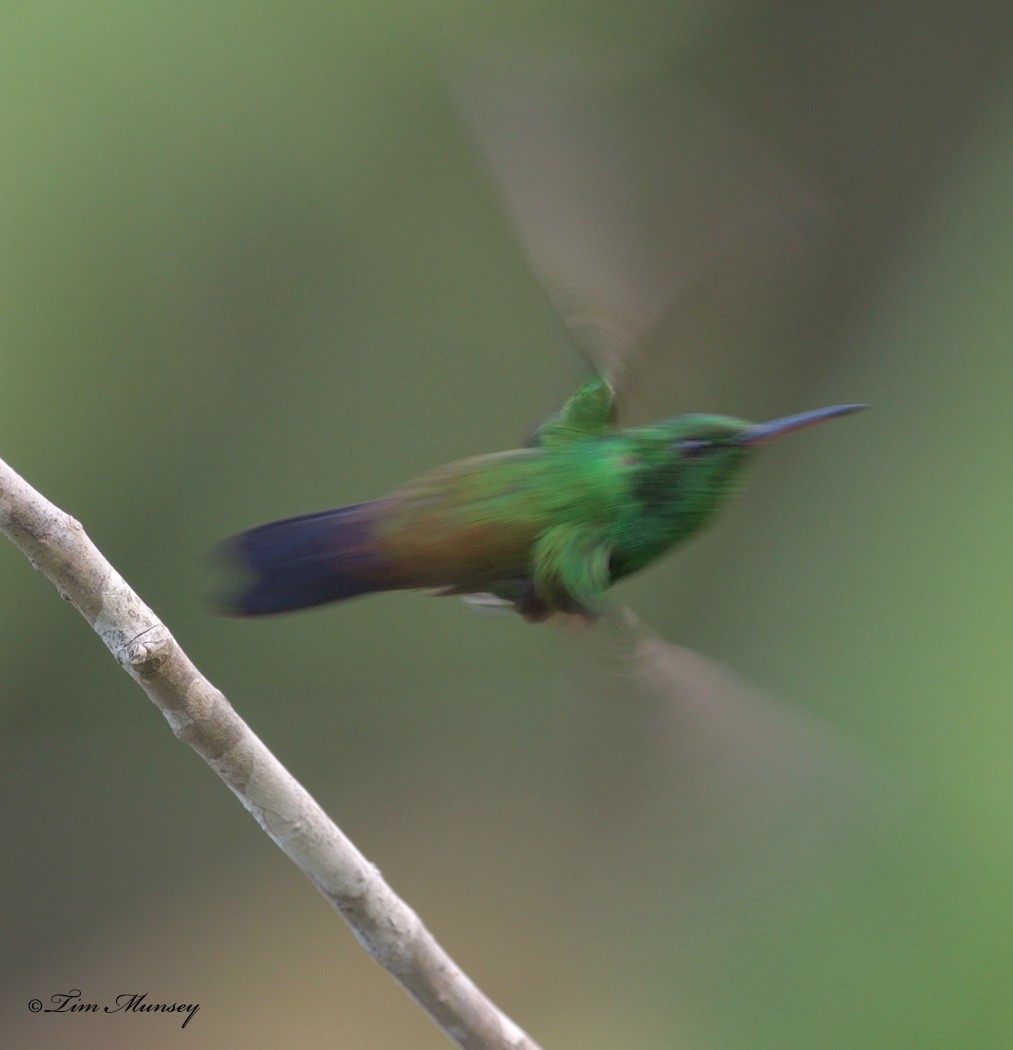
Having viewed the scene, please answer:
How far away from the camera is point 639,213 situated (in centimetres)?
95

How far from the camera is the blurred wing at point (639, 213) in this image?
928 mm

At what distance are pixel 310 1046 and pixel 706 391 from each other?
5.62ft

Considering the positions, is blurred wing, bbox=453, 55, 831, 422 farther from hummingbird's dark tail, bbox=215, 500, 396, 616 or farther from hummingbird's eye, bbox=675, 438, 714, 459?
hummingbird's dark tail, bbox=215, 500, 396, 616

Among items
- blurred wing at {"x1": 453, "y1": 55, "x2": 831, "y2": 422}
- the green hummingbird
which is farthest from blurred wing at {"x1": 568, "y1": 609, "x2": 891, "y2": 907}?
blurred wing at {"x1": 453, "y1": 55, "x2": 831, "y2": 422}

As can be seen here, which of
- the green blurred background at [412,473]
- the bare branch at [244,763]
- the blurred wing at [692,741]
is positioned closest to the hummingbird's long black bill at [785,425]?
the blurred wing at [692,741]

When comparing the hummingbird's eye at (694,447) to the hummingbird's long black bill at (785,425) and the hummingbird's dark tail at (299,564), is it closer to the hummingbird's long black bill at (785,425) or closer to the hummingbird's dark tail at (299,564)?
the hummingbird's long black bill at (785,425)

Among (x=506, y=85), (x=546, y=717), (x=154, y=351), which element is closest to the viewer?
(x=506, y=85)

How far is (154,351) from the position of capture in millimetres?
2146

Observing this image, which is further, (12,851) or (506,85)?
(12,851)

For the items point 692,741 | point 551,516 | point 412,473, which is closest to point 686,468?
point 551,516

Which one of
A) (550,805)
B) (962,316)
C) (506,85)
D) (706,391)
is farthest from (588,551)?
(962,316)

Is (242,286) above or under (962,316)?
above

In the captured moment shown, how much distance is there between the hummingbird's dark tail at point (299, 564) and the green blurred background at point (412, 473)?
1126mm

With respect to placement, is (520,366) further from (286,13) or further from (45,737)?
(45,737)
